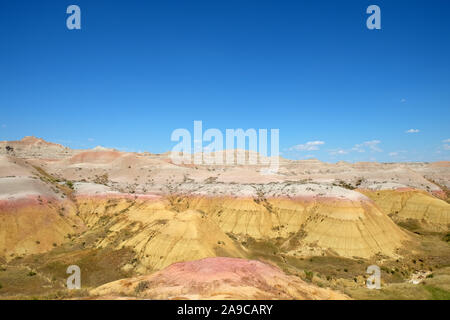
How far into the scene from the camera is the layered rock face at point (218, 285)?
1495 centimetres

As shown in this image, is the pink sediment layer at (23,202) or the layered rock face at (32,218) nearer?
the layered rock face at (32,218)

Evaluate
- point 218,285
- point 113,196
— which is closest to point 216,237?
point 218,285

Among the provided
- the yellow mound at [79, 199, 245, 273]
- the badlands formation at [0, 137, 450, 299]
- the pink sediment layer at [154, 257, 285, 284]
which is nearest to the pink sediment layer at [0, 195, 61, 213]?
the badlands formation at [0, 137, 450, 299]

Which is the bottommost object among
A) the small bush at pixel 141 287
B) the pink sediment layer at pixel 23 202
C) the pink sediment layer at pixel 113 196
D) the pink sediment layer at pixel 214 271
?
the small bush at pixel 141 287

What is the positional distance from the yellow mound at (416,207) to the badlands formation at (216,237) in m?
0.24

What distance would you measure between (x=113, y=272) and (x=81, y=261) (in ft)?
20.6

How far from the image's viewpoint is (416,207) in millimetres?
69188

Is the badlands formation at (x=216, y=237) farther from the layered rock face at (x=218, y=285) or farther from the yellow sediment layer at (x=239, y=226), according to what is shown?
the yellow sediment layer at (x=239, y=226)

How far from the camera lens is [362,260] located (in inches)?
1633

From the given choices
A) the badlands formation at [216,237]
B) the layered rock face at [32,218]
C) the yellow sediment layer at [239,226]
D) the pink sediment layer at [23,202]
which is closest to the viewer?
the badlands formation at [216,237]

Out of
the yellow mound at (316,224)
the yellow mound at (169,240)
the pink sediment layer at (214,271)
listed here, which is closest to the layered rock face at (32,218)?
the yellow mound at (169,240)

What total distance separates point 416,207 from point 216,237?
2440 inches

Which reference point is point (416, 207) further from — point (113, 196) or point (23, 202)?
point (23, 202)

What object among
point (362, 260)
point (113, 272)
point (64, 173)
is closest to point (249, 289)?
point (113, 272)
